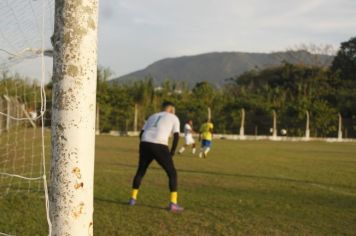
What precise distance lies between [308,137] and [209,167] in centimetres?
3110

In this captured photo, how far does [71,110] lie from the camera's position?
9.21 feet

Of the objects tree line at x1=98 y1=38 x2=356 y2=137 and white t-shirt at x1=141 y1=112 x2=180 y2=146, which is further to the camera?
tree line at x1=98 y1=38 x2=356 y2=137

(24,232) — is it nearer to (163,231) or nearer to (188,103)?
(163,231)

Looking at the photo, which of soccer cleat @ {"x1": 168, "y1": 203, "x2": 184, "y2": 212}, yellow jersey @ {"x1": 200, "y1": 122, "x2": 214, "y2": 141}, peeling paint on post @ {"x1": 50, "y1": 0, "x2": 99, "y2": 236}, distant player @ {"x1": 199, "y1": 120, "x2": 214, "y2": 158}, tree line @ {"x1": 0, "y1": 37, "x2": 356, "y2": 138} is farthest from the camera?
tree line @ {"x1": 0, "y1": 37, "x2": 356, "y2": 138}

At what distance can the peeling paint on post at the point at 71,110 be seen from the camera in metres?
2.79

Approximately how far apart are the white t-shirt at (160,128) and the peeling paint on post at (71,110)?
5.36 m

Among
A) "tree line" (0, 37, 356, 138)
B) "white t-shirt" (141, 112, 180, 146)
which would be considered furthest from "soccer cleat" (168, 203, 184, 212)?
"tree line" (0, 37, 356, 138)

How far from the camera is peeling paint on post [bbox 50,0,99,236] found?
2.79m

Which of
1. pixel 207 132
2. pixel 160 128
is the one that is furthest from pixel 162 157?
pixel 207 132

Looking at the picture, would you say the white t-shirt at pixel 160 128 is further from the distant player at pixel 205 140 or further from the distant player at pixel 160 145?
the distant player at pixel 205 140

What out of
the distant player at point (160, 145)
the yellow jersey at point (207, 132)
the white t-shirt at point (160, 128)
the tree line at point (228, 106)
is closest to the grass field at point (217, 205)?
the distant player at point (160, 145)

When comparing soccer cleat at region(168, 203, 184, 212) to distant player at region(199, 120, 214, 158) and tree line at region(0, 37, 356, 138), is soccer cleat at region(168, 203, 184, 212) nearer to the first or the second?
distant player at region(199, 120, 214, 158)

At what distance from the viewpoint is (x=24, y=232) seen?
6285 millimetres

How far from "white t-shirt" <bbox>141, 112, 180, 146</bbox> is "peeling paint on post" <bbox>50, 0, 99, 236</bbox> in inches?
211
